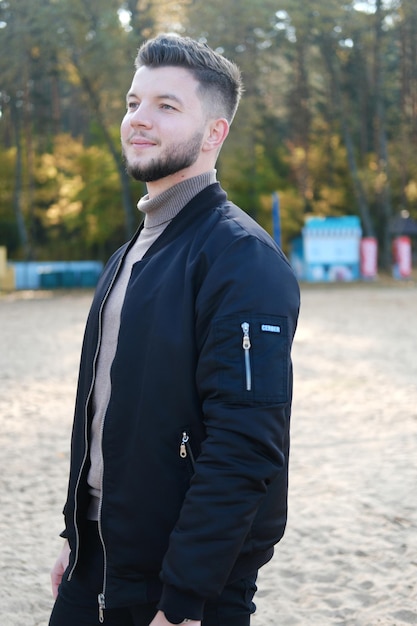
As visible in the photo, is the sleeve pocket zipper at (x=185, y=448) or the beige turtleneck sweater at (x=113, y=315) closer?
the sleeve pocket zipper at (x=185, y=448)

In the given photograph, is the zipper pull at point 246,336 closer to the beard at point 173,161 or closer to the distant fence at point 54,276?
the beard at point 173,161

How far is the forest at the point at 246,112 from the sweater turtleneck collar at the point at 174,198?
85.7 feet

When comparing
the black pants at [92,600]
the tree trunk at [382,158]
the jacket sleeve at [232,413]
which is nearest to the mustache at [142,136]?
the jacket sleeve at [232,413]

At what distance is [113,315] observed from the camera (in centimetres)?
207

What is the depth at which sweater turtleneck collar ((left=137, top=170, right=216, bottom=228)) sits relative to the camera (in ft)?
6.63

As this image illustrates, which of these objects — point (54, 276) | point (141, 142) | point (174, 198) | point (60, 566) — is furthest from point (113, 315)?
point (54, 276)

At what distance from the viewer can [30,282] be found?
30.3m

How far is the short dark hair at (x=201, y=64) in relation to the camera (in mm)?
1955

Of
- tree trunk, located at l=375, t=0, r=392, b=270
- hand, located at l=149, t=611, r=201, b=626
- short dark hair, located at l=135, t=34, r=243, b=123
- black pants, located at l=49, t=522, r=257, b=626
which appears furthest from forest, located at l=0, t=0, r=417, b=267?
hand, located at l=149, t=611, r=201, b=626

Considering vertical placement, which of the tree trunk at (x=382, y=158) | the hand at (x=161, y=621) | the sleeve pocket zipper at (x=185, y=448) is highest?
the tree trunk at (x=382, y=158)

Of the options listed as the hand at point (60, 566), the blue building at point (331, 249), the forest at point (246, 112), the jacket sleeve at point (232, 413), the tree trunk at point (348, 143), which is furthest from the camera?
the tree trunk at point (348, 143)

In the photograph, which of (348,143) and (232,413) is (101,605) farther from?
(348,143)

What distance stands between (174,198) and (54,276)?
28431 mm

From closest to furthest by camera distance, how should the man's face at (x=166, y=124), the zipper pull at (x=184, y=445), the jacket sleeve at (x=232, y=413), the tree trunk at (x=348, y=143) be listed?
the jacket sleeve at (x=232, y=413), the zipper pull at (x=184, y=445), the man's face at (x=166, y=124), the tree trunk at (x=348, y=143)
